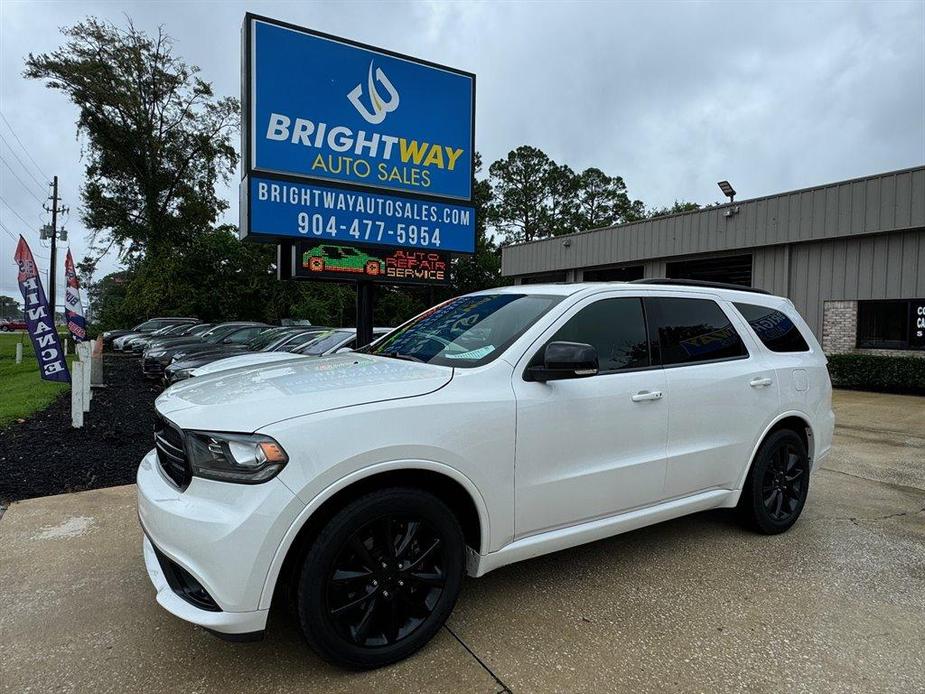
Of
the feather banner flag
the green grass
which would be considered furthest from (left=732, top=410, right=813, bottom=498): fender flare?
the feather banner flag

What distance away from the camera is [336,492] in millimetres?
2266

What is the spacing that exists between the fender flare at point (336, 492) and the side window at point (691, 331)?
156 centimetres

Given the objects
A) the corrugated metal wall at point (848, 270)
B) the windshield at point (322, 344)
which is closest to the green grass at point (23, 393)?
the windshield at point (322, 344)

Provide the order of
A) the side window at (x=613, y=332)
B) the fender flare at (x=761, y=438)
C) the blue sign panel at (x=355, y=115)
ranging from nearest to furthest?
the side window at (x=613, y=332)
the fender flare at (x=761, y=438)
the blue sign panel at (x=355, y=115)

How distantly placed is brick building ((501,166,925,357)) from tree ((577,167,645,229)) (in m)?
29.5

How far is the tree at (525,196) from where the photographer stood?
4650 centimetres

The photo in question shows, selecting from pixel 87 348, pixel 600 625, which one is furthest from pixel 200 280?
pixel 600 625

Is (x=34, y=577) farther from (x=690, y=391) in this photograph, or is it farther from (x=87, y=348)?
(x=87, y=348)

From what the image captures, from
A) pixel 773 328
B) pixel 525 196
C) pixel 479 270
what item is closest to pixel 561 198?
pixel 525 196

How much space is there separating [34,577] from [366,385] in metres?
2.47

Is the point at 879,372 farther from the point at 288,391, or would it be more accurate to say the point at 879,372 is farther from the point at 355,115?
the point at 288,391

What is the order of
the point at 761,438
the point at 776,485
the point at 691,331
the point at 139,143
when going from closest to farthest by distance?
the point at 691,331 → the point at 761,438 → the point at 776,485 → the point at 139,143

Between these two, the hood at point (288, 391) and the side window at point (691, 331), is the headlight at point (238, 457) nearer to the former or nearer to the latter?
the hood at point (288, 391)

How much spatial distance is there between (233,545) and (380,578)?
628mm
